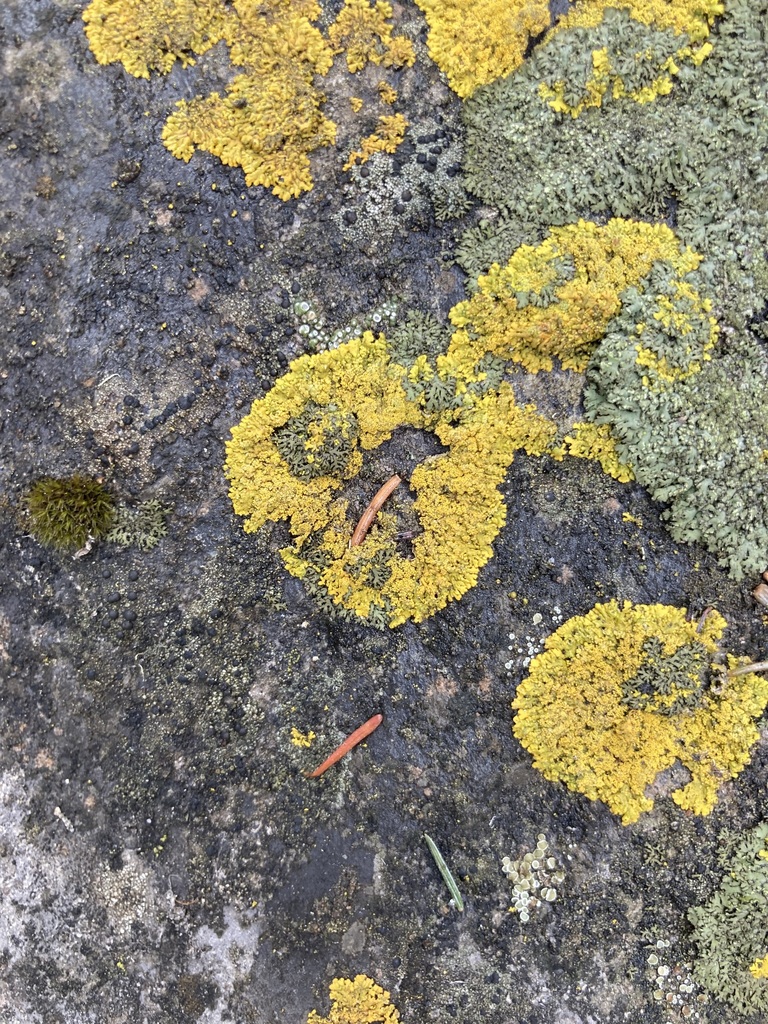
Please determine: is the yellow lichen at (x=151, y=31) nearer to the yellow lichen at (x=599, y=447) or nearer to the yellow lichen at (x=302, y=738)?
the yellow lichen at (x=599, y=447)

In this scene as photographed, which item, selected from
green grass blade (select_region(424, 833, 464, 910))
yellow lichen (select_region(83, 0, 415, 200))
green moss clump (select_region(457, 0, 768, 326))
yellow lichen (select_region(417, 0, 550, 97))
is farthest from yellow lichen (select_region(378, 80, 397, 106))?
green grass blade (select_region(424, 833, 464, 910))

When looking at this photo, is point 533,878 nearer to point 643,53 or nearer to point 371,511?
point 371,511

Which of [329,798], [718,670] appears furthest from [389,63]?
[329,798]

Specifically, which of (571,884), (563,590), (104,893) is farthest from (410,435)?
(104,893)

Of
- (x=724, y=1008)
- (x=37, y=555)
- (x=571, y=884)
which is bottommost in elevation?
(x=724, y=1008)

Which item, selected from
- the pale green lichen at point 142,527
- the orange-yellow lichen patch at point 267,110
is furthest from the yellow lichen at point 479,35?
the pale green lichen at point 142,527

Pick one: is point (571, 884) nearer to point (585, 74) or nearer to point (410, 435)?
point (410, 435)

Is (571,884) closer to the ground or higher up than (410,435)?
closer to the ground

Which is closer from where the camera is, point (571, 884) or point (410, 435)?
point (571, 884)
